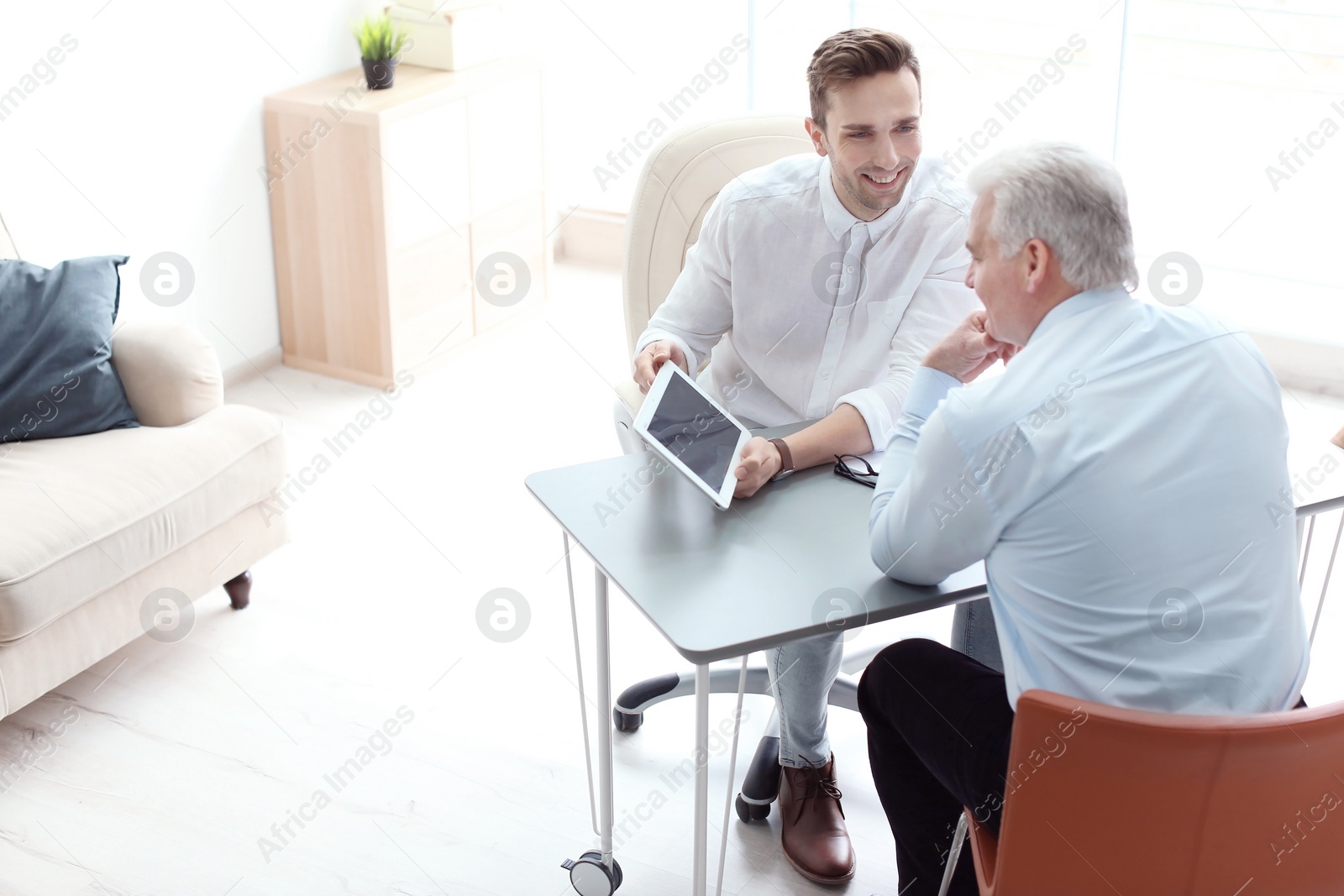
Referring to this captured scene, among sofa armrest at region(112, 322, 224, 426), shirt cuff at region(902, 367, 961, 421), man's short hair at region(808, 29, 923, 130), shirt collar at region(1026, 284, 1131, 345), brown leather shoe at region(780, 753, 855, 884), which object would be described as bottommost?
brown leather shoe at region(780, 753, 855, 884)

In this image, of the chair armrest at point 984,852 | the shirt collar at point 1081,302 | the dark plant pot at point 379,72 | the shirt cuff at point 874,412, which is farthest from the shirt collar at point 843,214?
the dark plant pot at point 379,72

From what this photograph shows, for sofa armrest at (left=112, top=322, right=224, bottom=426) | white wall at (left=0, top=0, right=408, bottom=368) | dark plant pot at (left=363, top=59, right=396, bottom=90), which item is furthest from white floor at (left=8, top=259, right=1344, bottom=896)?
dark plant pot at (left=363, top=59, right=396, bottom=90)

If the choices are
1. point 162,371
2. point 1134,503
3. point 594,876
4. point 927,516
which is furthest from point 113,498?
point 1134,503

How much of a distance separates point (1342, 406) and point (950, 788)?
2604 millimetres

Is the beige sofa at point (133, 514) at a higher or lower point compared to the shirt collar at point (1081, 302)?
lower

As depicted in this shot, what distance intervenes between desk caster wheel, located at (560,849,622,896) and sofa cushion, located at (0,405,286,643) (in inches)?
41.1

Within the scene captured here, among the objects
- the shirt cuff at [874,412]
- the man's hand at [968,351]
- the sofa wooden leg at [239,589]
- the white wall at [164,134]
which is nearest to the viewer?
the man's hand at [968,351]

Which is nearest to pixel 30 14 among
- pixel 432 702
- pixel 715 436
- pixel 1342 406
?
pixel 432 702

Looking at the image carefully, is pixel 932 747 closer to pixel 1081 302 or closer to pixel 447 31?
pixel 1081 302

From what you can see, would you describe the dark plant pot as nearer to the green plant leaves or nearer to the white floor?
the green plant leaves

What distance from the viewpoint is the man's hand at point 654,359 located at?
6.77ft

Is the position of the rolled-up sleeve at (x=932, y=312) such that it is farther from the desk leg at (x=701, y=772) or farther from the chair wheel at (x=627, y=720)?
the chair wheel at (x=627, y=720)

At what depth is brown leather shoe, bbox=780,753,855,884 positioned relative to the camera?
6.66ft

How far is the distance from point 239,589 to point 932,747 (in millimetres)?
1713
